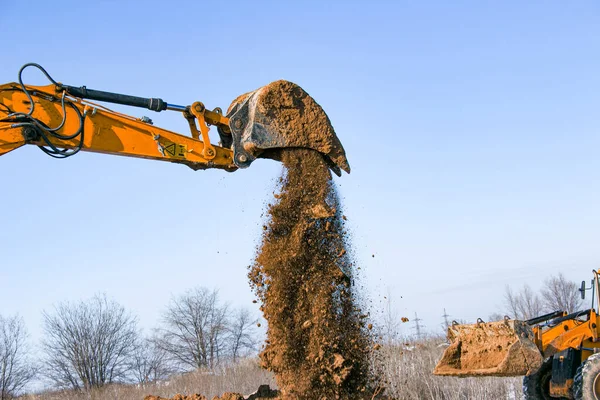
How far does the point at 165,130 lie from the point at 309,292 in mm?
2287

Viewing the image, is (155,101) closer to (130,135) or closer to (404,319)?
(130,135)

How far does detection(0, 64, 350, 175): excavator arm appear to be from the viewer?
5461 mm

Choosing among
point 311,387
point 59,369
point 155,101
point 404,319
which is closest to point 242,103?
point 155,101

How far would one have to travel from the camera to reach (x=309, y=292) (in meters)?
6.02

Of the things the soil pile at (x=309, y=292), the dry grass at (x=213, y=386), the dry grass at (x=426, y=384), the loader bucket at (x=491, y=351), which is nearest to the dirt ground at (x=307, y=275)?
the soil pile at (x=309, y=292)

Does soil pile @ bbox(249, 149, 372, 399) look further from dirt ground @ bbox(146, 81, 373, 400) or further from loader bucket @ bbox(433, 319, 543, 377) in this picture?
loader bucket @ bbox(433, 319, 543, 377)

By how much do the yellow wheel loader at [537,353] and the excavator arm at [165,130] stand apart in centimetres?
338

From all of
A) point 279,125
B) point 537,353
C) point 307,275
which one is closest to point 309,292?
point 307,275

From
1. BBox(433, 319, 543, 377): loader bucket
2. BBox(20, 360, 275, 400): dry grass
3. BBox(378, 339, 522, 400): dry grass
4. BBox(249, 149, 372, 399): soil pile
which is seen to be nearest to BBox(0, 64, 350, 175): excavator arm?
BBox(249, 149, 372, 399): soil pile

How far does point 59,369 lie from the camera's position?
28469 mm

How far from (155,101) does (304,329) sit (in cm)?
286

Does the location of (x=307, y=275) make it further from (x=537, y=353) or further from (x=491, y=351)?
(x=537, y=353)

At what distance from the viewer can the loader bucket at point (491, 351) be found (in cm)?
732

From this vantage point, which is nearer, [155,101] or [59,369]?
[155,101]
